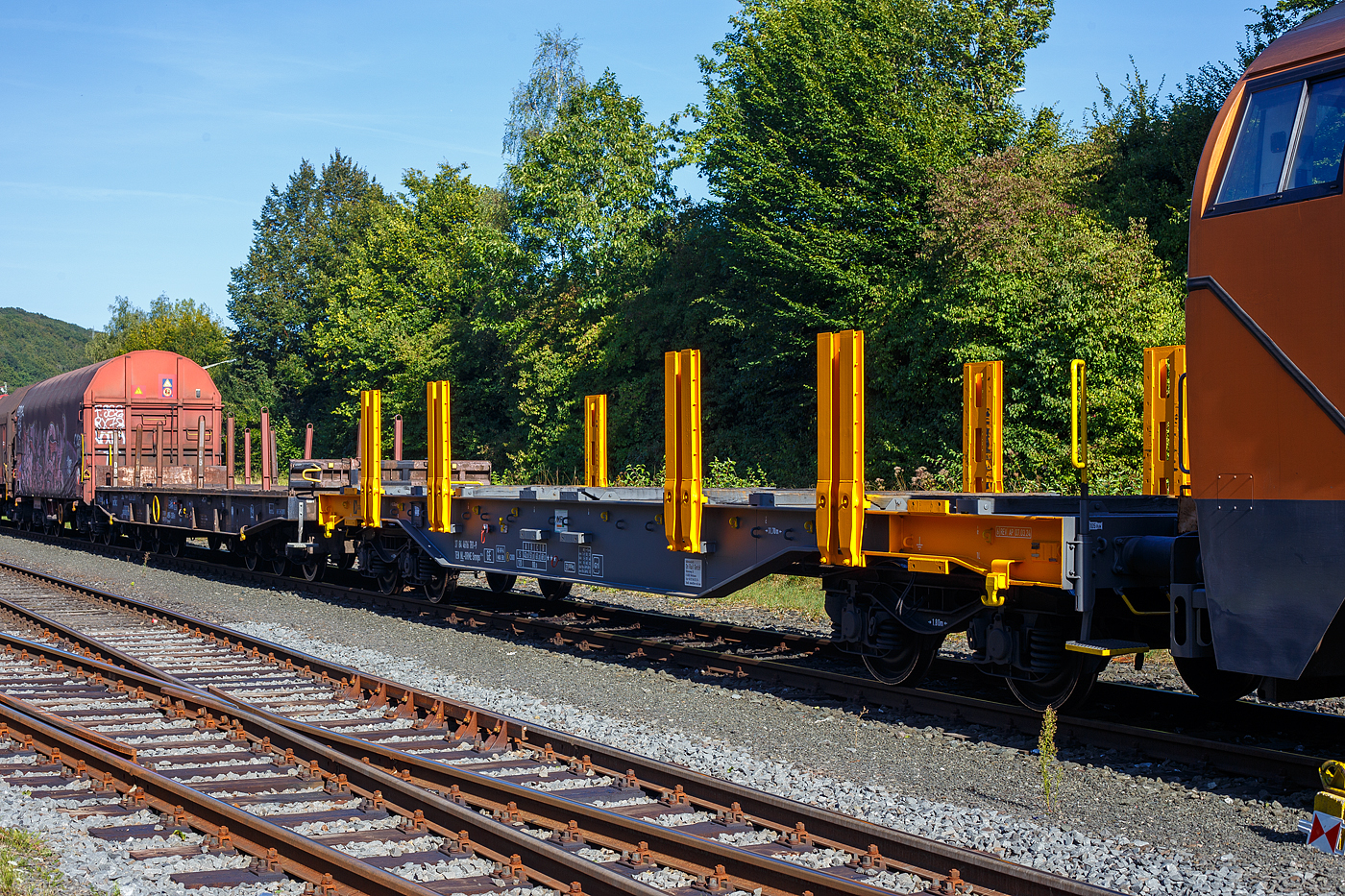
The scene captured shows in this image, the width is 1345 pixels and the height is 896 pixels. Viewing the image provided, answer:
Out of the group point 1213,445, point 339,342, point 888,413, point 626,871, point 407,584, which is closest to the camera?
point 626,871

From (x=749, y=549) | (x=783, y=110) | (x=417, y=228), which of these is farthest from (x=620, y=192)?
(x=749, y=549)

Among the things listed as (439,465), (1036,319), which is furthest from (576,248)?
(439,465)

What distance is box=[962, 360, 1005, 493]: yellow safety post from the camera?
10000 millimetres

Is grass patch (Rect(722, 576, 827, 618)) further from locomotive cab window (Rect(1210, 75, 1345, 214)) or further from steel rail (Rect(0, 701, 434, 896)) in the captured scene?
locomotive cab window (Rect(1210, 75, 1345, 214))

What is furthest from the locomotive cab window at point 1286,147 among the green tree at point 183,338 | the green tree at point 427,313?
the green tree at point 183,338

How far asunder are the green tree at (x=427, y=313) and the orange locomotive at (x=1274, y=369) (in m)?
31.8

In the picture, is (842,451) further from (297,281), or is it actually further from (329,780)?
(297,281)

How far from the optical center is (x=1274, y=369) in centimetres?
569

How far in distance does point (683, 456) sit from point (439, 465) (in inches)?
176

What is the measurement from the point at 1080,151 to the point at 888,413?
8.52 meters

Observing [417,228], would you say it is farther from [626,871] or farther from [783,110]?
[626,871]

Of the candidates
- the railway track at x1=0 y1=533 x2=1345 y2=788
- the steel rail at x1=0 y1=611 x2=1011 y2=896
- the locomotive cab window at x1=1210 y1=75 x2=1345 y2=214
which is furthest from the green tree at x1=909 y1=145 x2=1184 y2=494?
the steel rail at x1=0 y1=611 x2=1011 y2=896

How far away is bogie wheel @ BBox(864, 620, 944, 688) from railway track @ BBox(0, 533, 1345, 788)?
0.21 meters

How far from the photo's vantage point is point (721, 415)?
3061cm
